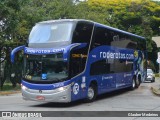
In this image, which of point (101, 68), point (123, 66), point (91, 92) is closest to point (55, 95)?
point (91, 92)

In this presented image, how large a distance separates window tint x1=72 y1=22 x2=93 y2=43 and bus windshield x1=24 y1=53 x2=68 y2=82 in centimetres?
124

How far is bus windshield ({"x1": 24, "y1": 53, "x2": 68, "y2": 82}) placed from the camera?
639 inches

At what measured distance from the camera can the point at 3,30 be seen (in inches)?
1137

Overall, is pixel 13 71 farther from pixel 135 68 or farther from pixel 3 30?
pixel 135 68

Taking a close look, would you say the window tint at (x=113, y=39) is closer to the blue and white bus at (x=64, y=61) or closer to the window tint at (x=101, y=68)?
the blue and white bus at (x=64, y=61)

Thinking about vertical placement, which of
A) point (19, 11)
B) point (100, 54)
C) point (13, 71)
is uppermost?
point (19, 11)

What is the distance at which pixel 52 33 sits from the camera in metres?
17.0

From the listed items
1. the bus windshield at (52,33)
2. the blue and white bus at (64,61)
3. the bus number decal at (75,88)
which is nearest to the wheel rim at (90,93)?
the blue and white bus at (64,61)

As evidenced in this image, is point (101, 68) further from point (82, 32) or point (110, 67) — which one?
point (82, 32)

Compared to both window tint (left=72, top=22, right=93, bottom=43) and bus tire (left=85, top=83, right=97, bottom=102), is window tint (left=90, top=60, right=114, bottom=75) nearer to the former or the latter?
bus tire (left=85, top=83, right=97, bottom=102)

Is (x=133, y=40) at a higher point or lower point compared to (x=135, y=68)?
higher

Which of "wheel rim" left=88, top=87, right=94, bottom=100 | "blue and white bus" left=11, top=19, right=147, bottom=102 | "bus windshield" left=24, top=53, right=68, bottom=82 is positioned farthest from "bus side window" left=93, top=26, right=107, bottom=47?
"bus windshield" left=24, top=53, right=68, bottom=82

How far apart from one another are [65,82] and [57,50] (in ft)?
4.68

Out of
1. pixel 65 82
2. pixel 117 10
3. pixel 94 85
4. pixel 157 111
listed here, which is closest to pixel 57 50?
pixel 65 82
